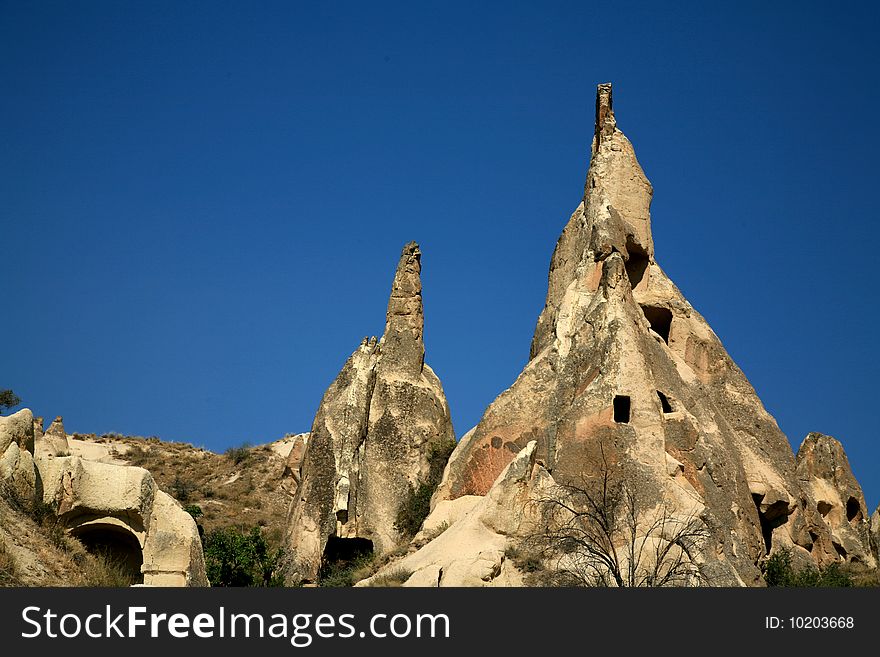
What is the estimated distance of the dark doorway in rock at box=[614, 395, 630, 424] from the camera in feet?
82.0

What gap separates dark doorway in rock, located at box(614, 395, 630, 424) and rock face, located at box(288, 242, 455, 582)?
24.9ft

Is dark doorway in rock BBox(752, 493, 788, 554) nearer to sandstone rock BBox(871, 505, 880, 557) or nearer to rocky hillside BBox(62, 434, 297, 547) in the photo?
sandstone rock BBox(871, 505, 880, 557)

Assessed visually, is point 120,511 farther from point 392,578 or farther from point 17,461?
point 392,578

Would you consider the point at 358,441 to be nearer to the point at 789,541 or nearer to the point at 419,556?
the point at 419,556

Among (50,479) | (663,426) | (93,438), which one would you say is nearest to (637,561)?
(663,426)

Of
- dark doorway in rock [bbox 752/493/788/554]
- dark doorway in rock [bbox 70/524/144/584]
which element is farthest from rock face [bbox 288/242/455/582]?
dark doorway in rock [bbox 752/493/788/554]

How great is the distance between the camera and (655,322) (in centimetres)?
3216

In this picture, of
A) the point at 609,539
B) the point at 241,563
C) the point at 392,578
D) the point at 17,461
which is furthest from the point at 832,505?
the point at 17,461

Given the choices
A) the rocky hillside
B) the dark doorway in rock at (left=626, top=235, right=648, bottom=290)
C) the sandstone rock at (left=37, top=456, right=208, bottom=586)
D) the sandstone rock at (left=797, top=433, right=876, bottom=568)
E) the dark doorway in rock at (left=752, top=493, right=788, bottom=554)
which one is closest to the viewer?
the sandstone rock at (left=37, top=456, right=208, bottom=586)

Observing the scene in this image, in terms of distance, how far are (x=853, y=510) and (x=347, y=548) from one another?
1378cm

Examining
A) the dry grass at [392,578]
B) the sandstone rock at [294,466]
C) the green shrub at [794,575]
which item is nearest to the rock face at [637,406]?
the green shrub at [794,575]

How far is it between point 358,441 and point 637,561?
38.4 ft

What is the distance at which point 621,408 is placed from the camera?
2522cm

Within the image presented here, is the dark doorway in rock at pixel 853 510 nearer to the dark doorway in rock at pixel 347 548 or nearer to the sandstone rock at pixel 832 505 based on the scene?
the sandstone rock at pixel 832 505
